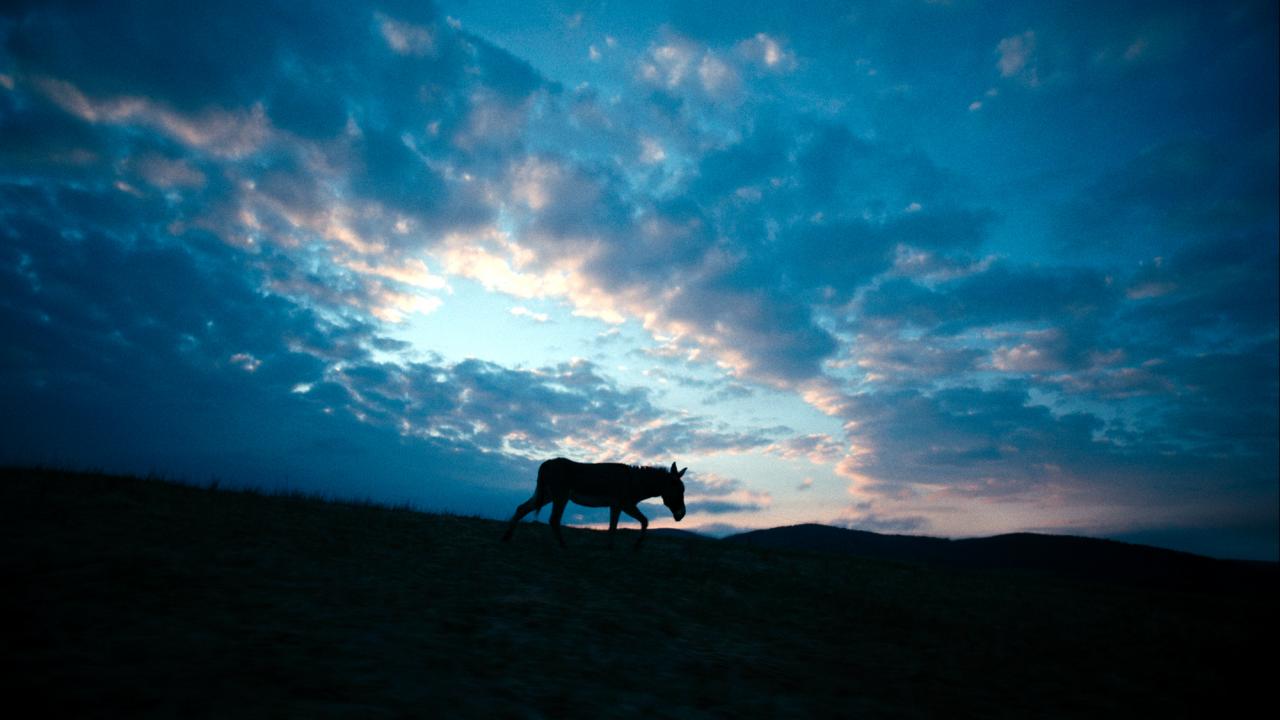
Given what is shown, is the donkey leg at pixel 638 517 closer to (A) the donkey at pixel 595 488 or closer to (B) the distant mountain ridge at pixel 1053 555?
(A) the donkey at pixel 595 488

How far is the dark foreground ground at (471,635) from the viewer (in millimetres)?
3676

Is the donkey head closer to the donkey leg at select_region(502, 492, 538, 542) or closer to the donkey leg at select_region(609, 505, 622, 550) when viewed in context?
the donkey leg at select_region(609, 505, 622, 550)

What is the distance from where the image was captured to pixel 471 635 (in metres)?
5.45

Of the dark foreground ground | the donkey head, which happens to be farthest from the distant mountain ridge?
the dark foreground ground

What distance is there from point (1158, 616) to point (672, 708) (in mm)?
17038

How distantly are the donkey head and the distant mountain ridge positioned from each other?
139 feet

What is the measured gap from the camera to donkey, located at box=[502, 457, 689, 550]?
14.6 meters

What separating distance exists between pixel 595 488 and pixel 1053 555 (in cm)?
7892

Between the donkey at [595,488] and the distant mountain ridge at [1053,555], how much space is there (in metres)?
43.5

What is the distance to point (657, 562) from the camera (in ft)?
44.2

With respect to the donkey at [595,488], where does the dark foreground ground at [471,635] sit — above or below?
below

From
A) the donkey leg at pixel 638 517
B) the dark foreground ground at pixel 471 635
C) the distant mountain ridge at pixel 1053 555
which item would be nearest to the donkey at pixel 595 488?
the donkey leg at pixel 638 517

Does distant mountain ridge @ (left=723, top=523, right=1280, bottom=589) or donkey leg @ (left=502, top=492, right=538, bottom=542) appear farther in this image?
distant mountain ridge @ (left=723, top=523, right=1280, bottom=589)

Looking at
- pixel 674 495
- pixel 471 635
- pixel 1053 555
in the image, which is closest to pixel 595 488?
pixel 674 495
